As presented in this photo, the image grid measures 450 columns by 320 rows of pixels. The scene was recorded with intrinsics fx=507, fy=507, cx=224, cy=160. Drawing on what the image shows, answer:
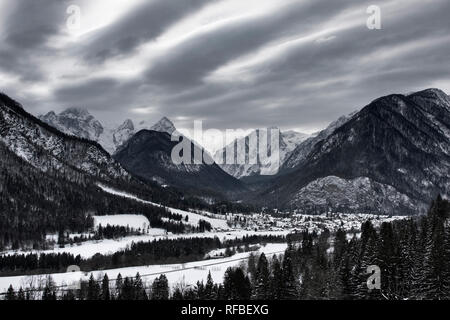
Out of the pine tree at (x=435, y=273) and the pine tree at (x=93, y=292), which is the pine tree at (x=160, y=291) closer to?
the pine tree at (x=93, y=292)

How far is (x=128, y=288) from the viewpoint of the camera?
6043 inches

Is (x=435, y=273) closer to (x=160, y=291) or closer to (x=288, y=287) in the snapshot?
(x=288, y=287)

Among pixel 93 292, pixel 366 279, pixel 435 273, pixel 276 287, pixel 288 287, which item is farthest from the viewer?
pixel 93 292

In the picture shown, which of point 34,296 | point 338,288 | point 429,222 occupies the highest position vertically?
point 429,222

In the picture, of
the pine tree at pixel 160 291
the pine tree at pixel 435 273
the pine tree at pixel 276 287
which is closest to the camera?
the pine tree at pixel 435 273

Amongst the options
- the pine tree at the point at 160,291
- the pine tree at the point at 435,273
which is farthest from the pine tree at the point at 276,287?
the pine tree at the point at 435,273

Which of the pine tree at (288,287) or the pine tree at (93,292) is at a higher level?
the pine tree at (288,287)

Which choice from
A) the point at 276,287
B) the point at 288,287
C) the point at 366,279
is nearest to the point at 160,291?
the point at 276,287
